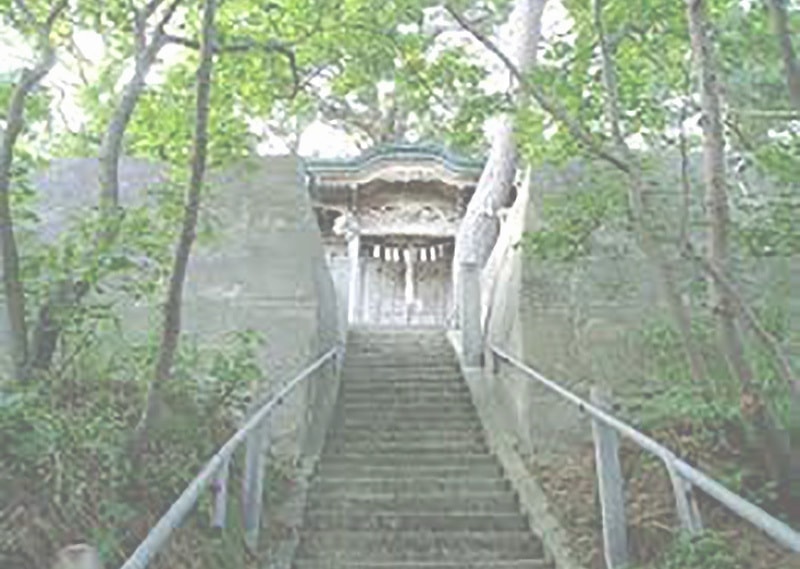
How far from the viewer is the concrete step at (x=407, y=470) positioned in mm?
6383

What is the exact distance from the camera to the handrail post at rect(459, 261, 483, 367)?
30.3 feet

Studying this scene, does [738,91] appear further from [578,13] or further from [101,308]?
[101,308]

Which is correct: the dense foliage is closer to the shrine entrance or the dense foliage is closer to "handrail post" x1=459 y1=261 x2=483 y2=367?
"handrail post" x1=459 y1=261 x2=483 y2=367

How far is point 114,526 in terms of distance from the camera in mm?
3557

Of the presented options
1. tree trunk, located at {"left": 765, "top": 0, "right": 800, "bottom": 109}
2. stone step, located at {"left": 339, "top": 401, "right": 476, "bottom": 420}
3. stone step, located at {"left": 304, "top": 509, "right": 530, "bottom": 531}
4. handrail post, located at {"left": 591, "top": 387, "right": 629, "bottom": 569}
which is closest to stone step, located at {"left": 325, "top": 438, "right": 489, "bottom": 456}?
stone step, located at {"left": 339, "top": 401, "right": 476, "bottom": 420}

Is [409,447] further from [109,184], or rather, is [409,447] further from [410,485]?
[109,184]

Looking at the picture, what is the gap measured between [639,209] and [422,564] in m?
2.41

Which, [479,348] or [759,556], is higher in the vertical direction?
[479,348]

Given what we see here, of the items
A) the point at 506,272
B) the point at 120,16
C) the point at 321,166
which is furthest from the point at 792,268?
A: the point at 321,166

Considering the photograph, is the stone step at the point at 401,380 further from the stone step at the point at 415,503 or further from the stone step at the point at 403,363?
the stone step at the point at 415,503

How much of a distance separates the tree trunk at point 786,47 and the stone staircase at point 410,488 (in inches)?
110

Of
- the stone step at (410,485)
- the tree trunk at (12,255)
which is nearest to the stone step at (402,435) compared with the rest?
the stone step at (410,485)

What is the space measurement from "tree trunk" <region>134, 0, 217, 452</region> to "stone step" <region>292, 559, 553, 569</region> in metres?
1.38

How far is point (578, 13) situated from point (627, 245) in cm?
257
